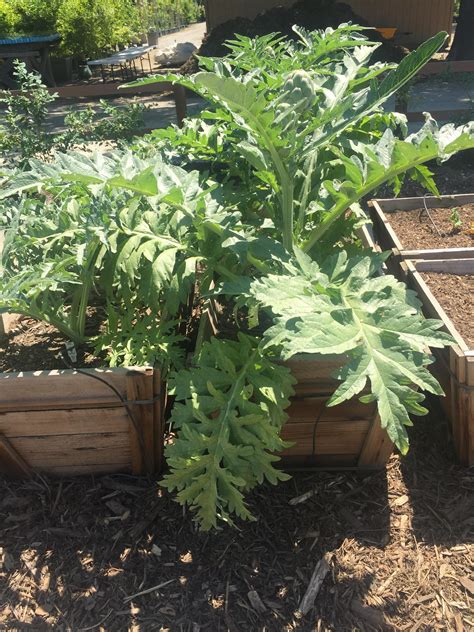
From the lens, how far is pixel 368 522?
2336 millimetres

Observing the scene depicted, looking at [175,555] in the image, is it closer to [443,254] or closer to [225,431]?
[225,431]

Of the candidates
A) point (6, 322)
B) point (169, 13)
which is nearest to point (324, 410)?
point (6, 322)

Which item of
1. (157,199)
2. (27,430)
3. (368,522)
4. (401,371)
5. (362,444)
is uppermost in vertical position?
(157,199)

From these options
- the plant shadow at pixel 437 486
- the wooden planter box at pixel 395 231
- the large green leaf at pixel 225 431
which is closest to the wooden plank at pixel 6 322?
the large green leaf at pixel 225 431

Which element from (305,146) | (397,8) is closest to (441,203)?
(305,146)

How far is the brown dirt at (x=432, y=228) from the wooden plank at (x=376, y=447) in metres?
1.46

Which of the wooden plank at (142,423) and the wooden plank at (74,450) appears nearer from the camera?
the wooden plank at (142,423)

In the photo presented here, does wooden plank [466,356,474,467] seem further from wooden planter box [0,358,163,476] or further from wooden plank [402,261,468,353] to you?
wooden planter box [0,358,163,476]

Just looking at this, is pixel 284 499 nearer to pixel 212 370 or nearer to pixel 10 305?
pixel 212 370

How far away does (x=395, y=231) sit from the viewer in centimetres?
368

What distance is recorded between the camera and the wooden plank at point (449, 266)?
307 centimetres

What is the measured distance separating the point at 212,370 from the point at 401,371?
2.28 ft

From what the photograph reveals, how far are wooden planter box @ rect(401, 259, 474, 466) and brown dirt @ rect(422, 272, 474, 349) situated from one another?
48mm

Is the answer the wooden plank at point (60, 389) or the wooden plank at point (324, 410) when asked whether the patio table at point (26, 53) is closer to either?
the wooden plank at point (60, 389)
